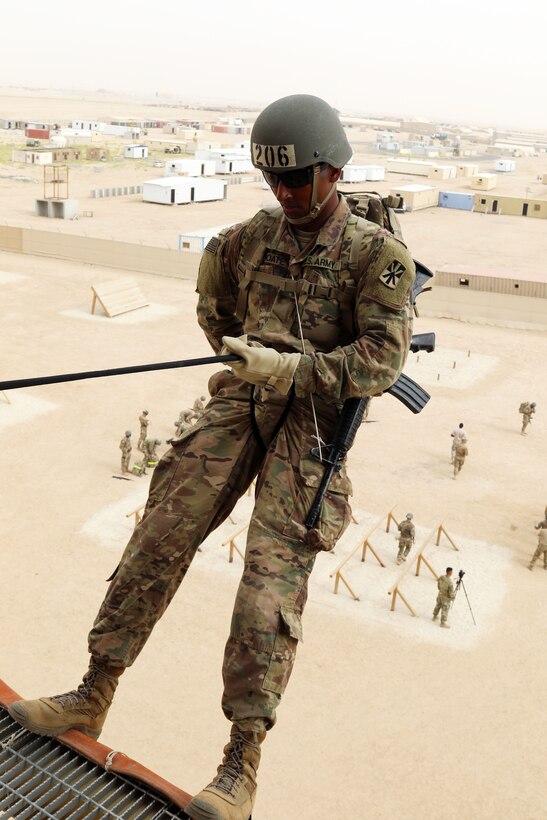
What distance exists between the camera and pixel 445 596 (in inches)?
733

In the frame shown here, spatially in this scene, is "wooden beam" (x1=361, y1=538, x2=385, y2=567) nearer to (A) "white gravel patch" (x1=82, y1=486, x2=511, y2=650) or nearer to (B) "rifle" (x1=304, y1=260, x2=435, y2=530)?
(A) "white gravel patch" (x1=82, y1=486, x2=511, y2=650)

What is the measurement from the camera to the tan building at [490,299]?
144 ft

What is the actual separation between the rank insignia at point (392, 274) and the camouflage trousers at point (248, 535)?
38.5 inches

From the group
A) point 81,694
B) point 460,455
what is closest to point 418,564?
point 460,455

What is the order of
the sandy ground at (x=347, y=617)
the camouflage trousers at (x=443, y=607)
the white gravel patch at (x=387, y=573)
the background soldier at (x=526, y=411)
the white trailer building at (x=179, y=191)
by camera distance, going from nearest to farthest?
1. the sandy ground at (x=347, y=617)
2. the camouflage trousers at (x=443, y=607)
3. the white gravel patch at (x=387, y=573)
4. the background soldier at (x=526, y=411)
5. the white trailer building at (x=179, y=191)

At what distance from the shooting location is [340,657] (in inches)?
691

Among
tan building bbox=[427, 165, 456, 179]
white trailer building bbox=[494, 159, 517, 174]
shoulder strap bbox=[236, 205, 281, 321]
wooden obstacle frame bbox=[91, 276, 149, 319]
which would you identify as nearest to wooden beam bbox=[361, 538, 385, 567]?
shoulder strap bbox=[236, 205, 281, 321]

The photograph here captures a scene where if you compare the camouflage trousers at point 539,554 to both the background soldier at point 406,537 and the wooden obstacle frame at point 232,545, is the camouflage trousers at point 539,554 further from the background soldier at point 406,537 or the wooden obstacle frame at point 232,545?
the wooden obstacle frame at point 232,545

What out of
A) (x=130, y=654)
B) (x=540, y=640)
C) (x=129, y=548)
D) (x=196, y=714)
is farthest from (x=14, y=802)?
(x=540, y=640)

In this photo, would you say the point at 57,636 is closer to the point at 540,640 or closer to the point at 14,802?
the point at 540,640

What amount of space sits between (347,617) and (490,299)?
28728 mm

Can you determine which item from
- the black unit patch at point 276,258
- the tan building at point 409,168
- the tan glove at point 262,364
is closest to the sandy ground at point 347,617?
the tan glove at point 262,364

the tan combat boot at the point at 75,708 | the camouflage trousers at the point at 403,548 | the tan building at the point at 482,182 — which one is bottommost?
the camouflage trousers at the point at 403,548

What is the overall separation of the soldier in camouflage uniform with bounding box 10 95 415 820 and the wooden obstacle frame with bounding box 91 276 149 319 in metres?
35.1
